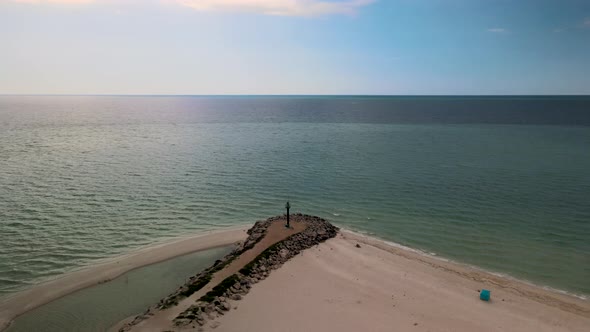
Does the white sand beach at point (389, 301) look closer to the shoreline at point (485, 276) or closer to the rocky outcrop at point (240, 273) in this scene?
the shoreline at point (485, 276)

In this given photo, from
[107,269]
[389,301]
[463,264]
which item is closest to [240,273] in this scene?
[389,301]

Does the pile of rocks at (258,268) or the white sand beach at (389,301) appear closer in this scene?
the pile of rocks at (258,268)

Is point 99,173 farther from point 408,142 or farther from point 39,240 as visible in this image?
point 408,142

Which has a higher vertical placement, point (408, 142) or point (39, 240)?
point (408, 142)

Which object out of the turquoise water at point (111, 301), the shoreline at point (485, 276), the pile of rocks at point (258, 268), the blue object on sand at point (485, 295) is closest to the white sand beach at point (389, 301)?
the shoreline at point (485, 276)

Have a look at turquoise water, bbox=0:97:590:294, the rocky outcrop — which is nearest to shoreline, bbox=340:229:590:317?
turquoise water, bbox=0:97:590:294

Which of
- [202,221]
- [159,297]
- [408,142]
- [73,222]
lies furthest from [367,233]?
[408,142]

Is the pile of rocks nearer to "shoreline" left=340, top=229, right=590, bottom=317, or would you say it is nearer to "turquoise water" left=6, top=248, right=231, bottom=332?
"shoreline" left=340, top=229, right=590, bottom=317
